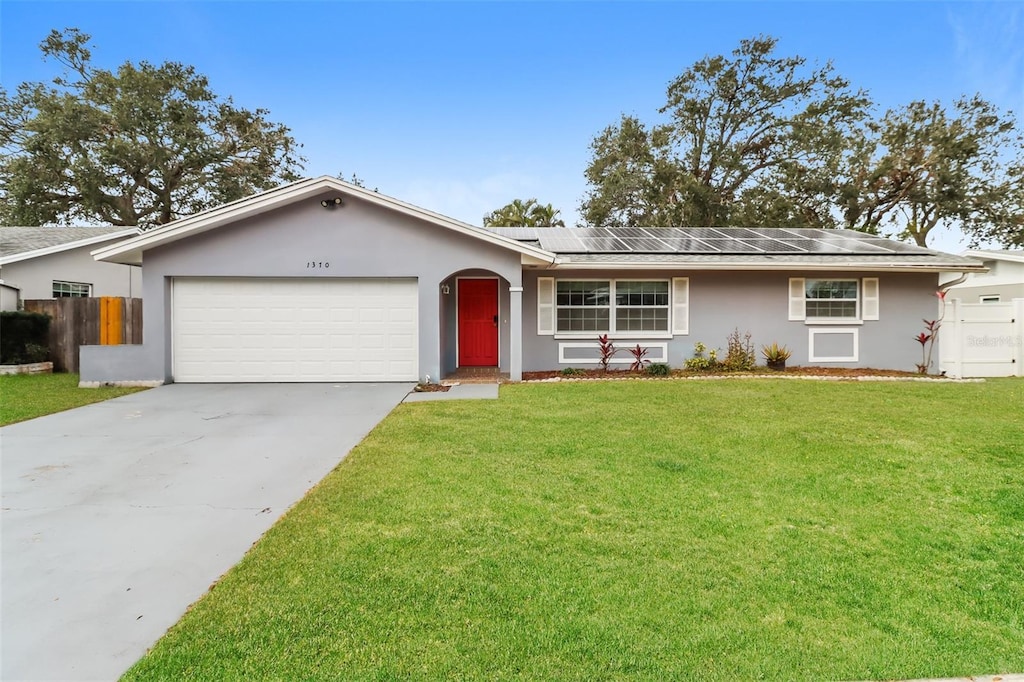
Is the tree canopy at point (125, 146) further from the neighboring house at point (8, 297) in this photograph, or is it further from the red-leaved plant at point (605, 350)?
the red-leaved plant at point (605, 350)

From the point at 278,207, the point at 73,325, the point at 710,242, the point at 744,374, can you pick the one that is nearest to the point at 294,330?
the point at 278,207

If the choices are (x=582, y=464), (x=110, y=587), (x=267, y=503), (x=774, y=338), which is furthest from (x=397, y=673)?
(x=774, y=338)

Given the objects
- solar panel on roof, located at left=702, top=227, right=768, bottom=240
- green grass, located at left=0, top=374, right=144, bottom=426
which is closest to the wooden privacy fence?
green grass, located at left=0, top=374, right=144, bottom=426

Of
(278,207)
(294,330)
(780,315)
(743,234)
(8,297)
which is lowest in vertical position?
(294,330)

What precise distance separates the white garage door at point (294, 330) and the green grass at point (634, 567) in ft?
17.1

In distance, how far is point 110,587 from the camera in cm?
290

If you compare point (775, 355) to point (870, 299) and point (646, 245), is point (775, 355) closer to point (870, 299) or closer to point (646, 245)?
point (870, 299)

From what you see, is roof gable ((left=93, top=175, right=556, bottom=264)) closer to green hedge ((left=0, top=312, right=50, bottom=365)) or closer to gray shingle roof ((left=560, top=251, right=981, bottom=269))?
gray shingle roof ((left=560, top=251, right=981, bottom=269))

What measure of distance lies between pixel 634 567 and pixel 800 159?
27244 millimetres

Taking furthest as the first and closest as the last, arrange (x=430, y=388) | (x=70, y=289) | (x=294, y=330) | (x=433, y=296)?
(x=70, y=289) → (x=294, y=330) → (x=433, y=296) → (x=430, y=388)

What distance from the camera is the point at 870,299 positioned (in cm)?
1221

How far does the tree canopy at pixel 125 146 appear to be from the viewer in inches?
874

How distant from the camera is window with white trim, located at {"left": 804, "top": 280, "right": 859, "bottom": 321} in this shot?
40.1 ft

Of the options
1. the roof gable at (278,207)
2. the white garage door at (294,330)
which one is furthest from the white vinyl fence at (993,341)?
the white garage door at (294,330)
